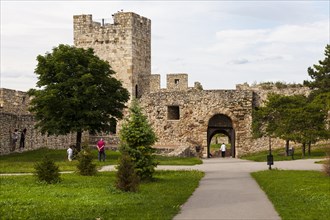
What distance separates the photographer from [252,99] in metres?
49.4

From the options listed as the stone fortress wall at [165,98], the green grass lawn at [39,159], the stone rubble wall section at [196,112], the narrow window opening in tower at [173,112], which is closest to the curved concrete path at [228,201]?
the green grass lawn at [39,159]

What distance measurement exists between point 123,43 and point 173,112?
695cm

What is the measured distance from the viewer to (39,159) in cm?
3644

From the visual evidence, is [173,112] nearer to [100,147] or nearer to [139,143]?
[100,147]

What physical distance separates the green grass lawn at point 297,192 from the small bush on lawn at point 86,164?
6.46m

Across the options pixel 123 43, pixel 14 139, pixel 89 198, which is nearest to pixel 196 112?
pixel 123 43

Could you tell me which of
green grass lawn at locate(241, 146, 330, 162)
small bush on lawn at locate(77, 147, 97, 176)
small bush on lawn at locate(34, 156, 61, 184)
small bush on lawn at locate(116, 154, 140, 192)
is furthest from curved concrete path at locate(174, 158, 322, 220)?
green grass lawn at locate(241, 146, 330, 162)

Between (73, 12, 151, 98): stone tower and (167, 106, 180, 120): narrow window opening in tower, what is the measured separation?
3.45m

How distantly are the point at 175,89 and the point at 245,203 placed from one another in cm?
3632

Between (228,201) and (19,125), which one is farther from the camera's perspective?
(19,125)

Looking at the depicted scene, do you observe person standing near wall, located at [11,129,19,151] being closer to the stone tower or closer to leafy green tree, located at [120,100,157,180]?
the stone tower

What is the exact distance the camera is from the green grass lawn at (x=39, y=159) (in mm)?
29719

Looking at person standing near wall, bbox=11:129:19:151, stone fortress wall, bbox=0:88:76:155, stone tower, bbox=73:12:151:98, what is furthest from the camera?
stone tower, bbox=73:12:151:98

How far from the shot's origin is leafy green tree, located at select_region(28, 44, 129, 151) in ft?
119
